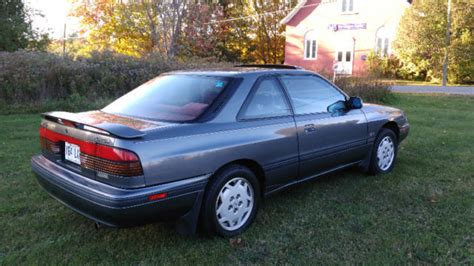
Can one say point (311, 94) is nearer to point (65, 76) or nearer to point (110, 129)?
point (110, 129)

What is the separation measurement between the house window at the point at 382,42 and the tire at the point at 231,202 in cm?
2728

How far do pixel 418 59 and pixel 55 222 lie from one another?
79.6 ft

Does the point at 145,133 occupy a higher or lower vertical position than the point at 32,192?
higher

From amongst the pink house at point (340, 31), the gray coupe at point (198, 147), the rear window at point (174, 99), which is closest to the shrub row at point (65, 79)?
the rear window at point (174, 99)

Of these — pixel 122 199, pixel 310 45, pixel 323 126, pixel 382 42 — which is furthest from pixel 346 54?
pixel 122 199

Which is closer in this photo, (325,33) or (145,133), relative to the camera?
(145,133)

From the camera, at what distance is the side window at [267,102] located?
11.7 feet

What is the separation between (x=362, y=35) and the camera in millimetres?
29766

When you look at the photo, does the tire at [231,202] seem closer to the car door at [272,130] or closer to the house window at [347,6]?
the car door at [272,130]

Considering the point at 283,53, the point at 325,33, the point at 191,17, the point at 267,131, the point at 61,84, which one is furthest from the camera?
the point at 283,53

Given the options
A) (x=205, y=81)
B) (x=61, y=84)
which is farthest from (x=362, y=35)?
(x=205, y=81)

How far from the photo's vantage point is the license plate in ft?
10.1

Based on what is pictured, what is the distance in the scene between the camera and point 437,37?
22.2 metres

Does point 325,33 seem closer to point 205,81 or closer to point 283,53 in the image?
point 283,53
